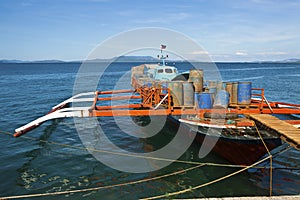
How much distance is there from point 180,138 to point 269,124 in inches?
246

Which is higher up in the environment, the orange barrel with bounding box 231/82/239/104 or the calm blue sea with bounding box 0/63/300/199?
the orange barrel with bounding box 231/82/239/104

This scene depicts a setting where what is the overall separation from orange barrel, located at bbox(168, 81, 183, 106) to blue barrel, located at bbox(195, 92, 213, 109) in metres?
1.36

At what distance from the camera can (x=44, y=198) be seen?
8.99 metres

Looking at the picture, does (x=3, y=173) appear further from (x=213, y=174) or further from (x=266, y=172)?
(x=266, y=172)

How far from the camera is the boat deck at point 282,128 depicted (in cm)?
723

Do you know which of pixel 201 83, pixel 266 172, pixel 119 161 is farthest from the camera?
pixel 201 83

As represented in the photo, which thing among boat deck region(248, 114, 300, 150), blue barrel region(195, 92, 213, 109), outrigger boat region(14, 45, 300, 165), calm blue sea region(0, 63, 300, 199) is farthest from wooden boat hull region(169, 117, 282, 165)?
blue barrel region(195, 92, 213, 109)

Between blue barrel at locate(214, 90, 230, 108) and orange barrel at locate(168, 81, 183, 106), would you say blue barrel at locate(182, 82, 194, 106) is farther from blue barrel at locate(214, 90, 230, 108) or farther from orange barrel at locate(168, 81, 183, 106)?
blue barrel at locate(214, 90, 230, 108)

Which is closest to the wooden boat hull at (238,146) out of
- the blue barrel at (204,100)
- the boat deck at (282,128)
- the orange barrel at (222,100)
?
the boat deck at (282,128)

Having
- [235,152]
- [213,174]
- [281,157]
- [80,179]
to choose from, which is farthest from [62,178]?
[281,157]

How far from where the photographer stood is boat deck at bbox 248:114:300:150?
7.23 m

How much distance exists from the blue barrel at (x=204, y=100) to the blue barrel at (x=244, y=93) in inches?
66.6

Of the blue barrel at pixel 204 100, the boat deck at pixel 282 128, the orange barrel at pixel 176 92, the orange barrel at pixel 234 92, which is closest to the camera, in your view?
the boat deck at pixel 282 128

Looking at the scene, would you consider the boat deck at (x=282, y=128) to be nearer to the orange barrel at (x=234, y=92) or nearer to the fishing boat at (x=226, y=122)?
the fishing boat at (x=226, y=122)
